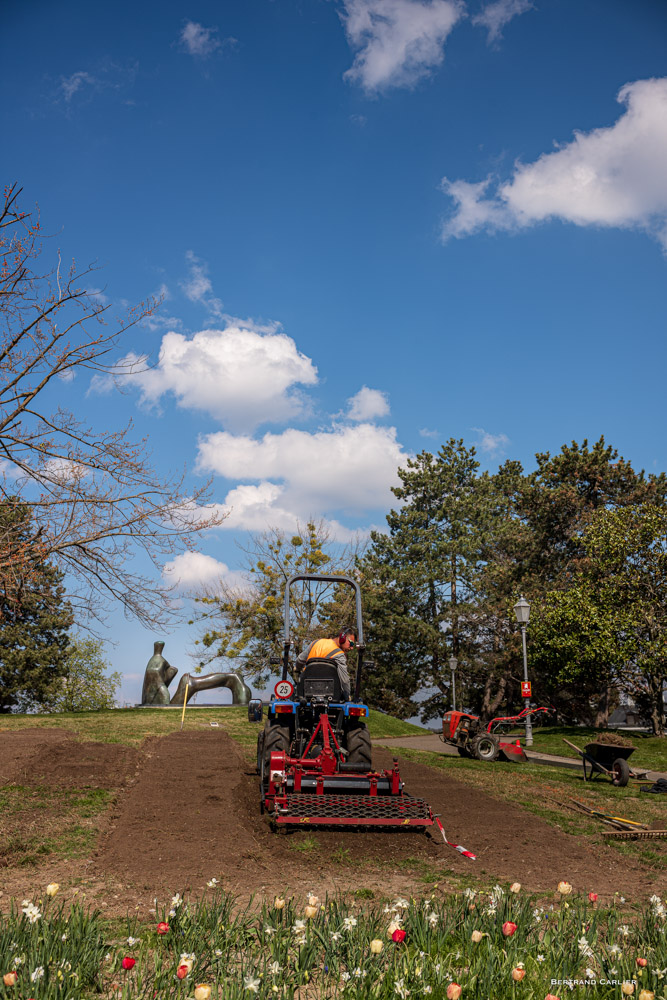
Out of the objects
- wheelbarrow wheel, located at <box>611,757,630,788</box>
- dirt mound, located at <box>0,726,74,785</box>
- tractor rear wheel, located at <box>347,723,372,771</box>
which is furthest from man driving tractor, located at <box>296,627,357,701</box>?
wheelbarrow wheel, located at <box>611,757,630,788</box>

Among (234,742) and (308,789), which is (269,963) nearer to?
(308,789)

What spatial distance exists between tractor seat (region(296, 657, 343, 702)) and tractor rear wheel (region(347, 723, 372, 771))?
1.54ft

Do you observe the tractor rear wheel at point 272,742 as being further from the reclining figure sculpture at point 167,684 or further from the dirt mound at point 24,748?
the reclining figure sculpture at point 167,684

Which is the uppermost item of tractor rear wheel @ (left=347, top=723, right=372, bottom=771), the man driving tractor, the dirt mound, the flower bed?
the man driving tractor

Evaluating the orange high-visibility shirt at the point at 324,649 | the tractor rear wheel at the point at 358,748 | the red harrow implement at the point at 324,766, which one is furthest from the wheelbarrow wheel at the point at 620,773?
the orange high-visibility shirt at the point at 324,649

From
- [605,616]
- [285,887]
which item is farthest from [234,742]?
[605,616]

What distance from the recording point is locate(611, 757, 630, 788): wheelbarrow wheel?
11727mm

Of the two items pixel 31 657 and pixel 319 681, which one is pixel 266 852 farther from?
pixel 31 657

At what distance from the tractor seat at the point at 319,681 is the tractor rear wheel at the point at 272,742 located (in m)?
0.46

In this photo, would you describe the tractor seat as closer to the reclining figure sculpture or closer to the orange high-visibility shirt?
the orange high-visibility shirt

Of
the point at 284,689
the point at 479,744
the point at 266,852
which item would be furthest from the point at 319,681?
the point at 479,744

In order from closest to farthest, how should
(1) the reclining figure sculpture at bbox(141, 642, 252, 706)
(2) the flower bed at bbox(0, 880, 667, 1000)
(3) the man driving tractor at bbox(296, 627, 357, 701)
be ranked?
1. (2) the flower bed at bbox(0, 880, 667, 1000)
2. (3) the man driving tractor at bbox(296, 627, 357, 701)
3. (1) the reclining figure sculpture at bbox(141, 642, 252, 706)

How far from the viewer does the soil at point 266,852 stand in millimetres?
4852

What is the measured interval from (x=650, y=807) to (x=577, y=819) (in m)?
2.16
